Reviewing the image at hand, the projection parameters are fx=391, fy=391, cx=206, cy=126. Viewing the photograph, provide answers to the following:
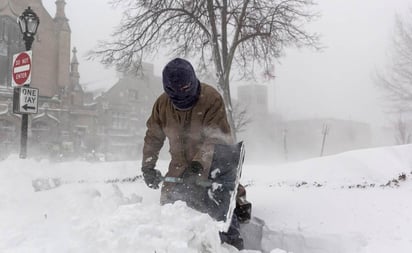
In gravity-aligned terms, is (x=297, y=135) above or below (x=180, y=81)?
below

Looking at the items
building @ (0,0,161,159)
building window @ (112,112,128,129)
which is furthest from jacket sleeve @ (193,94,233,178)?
building window @ (112,112,128,129)

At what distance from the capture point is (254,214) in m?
5.34

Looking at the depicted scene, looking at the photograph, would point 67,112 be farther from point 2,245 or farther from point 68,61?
point 2,245

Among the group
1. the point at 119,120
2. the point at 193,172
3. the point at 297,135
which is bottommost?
the point at 297,135

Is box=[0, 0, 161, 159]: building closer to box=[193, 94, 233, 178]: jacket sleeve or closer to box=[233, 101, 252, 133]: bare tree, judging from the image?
box=[233, 101, 252, 133]: bare tree

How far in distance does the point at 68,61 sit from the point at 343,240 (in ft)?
113

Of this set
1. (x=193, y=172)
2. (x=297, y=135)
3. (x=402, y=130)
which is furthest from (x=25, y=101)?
(x=297, y=135)

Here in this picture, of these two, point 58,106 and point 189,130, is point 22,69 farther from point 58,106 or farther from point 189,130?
point 58,106

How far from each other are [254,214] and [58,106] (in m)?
30.7

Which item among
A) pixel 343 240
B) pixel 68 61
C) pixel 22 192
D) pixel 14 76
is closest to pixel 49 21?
pixel 68 61

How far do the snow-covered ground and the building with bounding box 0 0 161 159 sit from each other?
69.9 feet

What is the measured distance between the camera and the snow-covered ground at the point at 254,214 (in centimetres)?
268

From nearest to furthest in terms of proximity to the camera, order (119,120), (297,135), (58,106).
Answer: (58,106)
(119,120)
(297,135)

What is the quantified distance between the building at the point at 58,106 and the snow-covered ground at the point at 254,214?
69.9 feet
